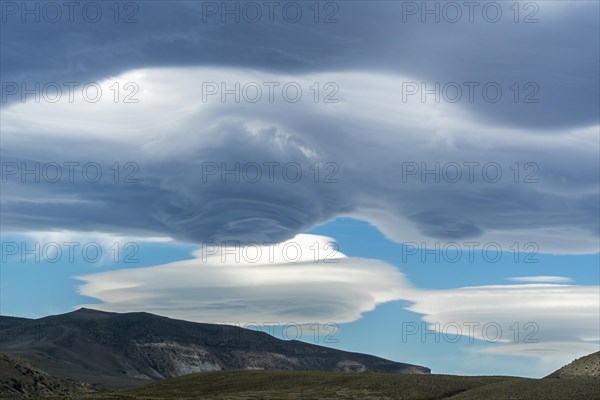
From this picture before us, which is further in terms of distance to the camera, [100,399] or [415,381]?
[415,381]

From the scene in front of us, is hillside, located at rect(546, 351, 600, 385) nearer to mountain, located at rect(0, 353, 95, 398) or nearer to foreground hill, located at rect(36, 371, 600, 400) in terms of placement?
foreground hill, located at rect(36, 371, 600, 400)

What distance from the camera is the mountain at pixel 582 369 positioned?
5251 inches

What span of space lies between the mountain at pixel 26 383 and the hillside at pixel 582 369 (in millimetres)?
80465

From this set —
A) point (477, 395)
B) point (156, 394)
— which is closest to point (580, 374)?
point (477, 395)

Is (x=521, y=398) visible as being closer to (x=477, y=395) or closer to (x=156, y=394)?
(x=477, y=395)

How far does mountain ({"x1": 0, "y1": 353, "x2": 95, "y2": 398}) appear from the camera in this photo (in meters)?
134

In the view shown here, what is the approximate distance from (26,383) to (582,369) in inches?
3543

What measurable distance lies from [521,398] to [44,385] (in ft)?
269

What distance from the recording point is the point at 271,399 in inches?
4200

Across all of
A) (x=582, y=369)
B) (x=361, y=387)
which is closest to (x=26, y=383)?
(x=361, y=387)

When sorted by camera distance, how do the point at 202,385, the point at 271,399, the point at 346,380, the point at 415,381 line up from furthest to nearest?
1. the point at 202,385
2. the point at 346,380
3. the point at 415,381
4. the point at 271,399

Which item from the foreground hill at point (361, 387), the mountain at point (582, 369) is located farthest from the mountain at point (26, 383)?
the mountain at point (582, 369)

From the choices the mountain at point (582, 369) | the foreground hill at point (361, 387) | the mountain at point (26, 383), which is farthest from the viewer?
the mountain at point (26, 383)

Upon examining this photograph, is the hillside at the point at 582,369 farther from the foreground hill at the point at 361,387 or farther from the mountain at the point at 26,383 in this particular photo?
the mountain at the point at 26,383
